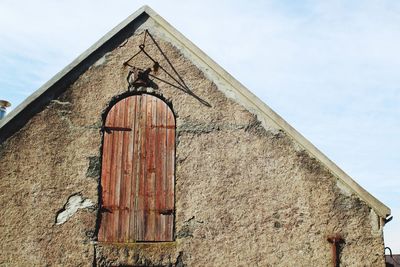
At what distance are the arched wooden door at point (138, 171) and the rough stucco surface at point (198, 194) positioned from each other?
15 centimetres

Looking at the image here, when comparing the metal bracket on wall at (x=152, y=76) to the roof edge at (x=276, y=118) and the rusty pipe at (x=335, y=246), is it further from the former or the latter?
the rusty pipe at (x=335, y=246)

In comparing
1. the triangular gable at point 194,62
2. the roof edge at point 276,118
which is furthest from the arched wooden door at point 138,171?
the roof edge at point 276,118

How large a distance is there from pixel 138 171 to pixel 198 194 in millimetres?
971

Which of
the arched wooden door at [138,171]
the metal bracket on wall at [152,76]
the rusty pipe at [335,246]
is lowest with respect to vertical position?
the rusty pipe at [335,246]

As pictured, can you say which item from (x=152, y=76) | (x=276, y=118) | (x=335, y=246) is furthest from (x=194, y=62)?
(x=335, y=246)

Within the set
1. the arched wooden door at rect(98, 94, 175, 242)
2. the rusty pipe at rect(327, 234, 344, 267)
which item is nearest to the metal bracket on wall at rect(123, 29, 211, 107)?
the arched wooden door at rect(98, 94, 175, 242)

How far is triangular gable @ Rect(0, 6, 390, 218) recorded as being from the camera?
6.61 m

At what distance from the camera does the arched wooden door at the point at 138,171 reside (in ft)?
21.5

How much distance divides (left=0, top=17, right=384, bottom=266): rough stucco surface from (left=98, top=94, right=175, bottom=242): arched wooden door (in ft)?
0.49

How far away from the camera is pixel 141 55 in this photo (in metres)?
7.35

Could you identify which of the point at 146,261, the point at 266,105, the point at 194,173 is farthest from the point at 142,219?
the point at 266,105

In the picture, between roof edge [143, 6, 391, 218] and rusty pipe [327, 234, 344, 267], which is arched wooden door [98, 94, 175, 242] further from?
rusty pipe [327, 234, 344, 267]

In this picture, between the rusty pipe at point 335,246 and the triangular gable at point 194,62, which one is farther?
the triangular gable at point 194,62

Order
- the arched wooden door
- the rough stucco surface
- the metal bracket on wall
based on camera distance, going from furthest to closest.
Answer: the metal bracket on wall < the arched wooden door < the rough stucco surface
